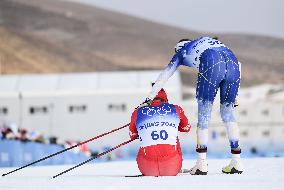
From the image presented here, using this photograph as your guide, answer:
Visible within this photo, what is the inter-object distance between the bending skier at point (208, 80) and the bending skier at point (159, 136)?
0.51ft

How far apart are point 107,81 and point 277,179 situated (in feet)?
110

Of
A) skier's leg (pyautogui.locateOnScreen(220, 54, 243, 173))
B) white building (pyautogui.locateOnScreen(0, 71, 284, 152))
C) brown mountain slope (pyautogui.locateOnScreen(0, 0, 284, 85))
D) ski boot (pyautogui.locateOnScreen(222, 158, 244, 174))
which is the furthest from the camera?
brown mountain slope (pyautogui.locateOnScreen(0, 0, 284, 85))

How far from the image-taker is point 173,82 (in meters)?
37.4

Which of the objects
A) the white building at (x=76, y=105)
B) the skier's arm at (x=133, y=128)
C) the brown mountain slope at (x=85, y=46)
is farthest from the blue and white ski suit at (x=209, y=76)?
the brown mountain slope at (x=85, y=46)

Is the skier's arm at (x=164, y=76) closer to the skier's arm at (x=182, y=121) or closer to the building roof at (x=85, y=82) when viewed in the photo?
the skier's arm at (x=182, y=121)

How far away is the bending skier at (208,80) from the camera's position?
22.7 ft

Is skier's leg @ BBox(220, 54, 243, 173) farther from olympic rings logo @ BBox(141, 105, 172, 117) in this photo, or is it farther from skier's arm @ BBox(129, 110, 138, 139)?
skier's arm @ BBox(129, 110, 138, 139)

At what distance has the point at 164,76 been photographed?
7023 mm

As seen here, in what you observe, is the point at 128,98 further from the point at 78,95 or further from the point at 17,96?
the point at 17,96

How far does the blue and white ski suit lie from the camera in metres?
6.93

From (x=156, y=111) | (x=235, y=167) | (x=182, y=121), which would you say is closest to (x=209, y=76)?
(x=182, y=121)

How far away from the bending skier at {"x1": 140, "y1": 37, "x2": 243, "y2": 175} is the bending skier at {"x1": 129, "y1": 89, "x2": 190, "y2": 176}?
155 millimetres

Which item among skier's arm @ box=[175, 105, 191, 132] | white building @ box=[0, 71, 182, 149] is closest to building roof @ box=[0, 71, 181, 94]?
white building @ box=[0, 71, 182, 149]

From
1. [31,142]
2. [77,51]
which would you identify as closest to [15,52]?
[77,51]
